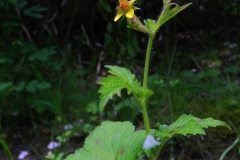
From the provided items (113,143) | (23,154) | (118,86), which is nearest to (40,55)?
(23,154)

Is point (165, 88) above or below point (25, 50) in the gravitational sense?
below

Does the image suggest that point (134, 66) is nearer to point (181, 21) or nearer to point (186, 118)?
point (181, 21)

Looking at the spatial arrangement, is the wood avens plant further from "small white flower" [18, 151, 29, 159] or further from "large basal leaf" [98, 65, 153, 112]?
"small white flower" [18, 151, 29, 159]

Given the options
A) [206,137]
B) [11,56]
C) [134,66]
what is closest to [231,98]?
[206,137]

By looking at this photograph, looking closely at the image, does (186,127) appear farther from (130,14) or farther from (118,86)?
(130,14)

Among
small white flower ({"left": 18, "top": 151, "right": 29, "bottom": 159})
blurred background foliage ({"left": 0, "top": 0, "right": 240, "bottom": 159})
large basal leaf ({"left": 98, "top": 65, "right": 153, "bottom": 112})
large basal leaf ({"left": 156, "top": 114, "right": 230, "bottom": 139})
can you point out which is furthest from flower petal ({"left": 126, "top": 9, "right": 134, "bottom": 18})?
small white flower ({"left": 18, "top": 151, "right": 29, "bottom": 159})

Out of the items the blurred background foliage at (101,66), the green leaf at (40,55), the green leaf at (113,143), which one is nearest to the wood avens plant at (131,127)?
the green leaf at (113,143)
